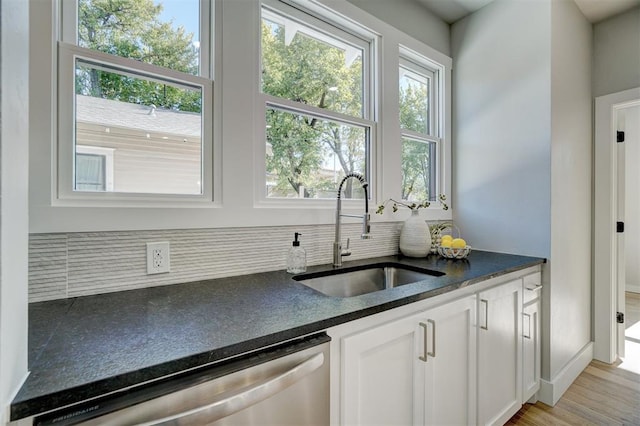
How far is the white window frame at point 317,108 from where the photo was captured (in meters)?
1.50

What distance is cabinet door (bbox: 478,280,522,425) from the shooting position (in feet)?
4.77

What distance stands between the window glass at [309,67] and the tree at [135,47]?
40 centimetres

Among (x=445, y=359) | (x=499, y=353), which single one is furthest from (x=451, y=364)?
(x=499, y=353)

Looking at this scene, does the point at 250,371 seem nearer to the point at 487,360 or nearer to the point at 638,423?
the point at 487,360

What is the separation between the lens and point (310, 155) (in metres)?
1.75

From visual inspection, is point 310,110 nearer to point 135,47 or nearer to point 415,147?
point 135,47

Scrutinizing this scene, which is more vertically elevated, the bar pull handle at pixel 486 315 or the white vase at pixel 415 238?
the white vase at pixel 415 238

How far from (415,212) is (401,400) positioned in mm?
1213

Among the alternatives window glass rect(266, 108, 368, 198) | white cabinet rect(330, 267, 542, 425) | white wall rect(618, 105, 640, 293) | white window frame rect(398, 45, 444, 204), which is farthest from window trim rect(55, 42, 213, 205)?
white wall rect(618, 105, 640, 293)

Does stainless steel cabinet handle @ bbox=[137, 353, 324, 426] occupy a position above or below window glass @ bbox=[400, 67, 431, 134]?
below

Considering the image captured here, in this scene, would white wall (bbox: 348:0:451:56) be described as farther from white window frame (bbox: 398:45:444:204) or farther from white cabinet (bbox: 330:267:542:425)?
white cabinet (bbox: 330:267:542:425)

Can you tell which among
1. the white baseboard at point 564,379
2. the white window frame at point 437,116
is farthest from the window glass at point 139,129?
the white baseboard at point 564,379

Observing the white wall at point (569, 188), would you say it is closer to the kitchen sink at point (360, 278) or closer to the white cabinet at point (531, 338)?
the white cabinet at point (531, 338)

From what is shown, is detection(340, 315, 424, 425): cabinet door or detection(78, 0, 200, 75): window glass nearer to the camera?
detection(340, 315, 424, 425): cabinet door
